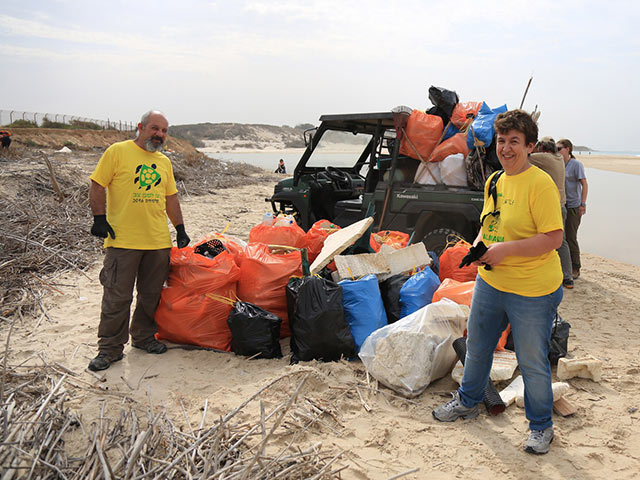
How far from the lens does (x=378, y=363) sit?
3023mm

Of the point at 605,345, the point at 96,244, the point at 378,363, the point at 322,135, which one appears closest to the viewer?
the point at 378,363

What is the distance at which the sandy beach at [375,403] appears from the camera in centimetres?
230

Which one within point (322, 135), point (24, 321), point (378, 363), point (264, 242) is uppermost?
point (322, 135)

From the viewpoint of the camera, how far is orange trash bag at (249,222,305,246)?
14.3 feet

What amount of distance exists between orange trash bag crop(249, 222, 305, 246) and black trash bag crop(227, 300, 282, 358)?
3.44 feet

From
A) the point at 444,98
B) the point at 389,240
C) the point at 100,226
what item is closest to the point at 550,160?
the point at 444,98

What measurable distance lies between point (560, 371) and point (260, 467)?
2.32m

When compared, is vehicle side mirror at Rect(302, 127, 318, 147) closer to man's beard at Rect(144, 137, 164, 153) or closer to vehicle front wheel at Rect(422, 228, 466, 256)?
vehicle front wheel at Rect(422, 228, 466, 256)

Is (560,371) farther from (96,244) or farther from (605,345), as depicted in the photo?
(96,244)

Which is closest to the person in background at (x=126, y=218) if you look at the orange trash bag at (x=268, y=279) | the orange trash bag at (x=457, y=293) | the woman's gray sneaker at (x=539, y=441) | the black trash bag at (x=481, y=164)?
the orange trash bag at (x=268, y=279)

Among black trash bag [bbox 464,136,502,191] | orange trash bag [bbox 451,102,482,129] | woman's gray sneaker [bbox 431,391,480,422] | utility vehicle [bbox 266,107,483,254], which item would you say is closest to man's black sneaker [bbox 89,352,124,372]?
woman's gray sneaker [bbox 431,391,480,422]

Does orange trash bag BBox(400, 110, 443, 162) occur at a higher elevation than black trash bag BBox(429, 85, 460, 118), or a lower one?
lower

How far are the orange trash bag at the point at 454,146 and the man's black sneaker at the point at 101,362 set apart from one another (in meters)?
3.69

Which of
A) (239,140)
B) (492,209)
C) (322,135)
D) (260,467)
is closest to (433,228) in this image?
(322,135)
